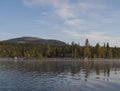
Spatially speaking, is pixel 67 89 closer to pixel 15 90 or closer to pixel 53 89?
pixel 53 89

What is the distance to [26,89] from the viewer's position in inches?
2025

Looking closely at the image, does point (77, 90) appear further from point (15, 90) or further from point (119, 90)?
point (15, 90)

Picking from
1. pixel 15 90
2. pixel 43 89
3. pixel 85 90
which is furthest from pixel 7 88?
pixel 85 90

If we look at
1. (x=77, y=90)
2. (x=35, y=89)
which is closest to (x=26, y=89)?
(x=35, y=89)

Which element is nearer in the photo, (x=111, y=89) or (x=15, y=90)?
(x=15, y=90)

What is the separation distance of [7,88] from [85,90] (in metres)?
14.2

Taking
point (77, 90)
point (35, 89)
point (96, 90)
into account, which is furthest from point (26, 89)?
point (96, 90)

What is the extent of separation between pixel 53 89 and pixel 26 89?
16.2ft

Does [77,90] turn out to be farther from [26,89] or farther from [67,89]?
[26,89]

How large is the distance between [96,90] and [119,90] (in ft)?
14.1

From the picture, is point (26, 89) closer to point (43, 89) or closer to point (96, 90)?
point (43, 89)

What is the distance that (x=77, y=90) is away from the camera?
167 feet

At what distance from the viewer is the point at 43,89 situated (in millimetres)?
51312

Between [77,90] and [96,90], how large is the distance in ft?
11.5
